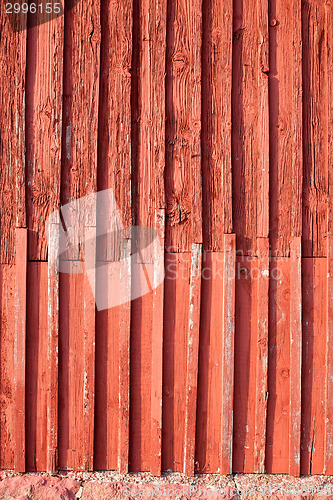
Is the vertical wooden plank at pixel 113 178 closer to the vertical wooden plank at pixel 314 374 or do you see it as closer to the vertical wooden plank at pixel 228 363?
the vertical wooden plank at pixel 228 363

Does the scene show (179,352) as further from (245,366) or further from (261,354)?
(261,354)

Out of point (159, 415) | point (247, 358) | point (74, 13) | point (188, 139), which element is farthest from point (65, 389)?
point (74, 13)

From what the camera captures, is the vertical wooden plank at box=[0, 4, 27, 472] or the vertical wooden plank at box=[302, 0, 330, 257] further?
the vertical wooden plank at box=[302, 0, 330, 257]

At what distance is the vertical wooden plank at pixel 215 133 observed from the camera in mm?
3420

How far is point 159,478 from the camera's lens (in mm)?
3396

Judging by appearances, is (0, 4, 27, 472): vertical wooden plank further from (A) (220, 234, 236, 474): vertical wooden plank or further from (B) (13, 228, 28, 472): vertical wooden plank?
(A) (220, 234, 236, 474): vertical wooden plank

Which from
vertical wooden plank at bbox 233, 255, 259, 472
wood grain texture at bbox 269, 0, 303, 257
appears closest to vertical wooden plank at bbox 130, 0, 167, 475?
vertical wooden plank at bbox 233, 255, 259, 472

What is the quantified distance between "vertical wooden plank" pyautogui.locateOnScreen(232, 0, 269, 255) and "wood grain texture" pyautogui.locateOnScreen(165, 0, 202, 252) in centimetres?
33

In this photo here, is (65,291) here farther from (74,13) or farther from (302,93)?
(302,93)

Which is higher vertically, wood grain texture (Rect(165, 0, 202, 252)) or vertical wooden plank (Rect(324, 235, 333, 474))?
wood grain texture (Rect(165, 0, 202, 252))

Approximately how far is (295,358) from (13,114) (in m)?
3.03

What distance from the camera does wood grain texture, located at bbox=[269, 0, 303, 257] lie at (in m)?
3.45

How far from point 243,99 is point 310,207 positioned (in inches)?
41.6

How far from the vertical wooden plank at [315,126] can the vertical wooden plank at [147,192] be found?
119 cm
